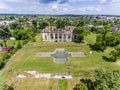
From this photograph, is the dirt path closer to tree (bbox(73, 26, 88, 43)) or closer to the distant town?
the distant town

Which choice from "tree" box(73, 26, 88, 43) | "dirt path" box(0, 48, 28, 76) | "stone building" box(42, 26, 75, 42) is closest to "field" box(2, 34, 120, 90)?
"dirt path" box(0, 48, 28, 76)

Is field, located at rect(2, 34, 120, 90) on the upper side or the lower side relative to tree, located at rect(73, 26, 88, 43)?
lower

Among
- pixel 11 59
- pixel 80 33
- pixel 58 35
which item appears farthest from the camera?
pixel 58 35

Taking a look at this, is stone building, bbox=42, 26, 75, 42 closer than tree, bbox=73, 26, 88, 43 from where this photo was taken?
No

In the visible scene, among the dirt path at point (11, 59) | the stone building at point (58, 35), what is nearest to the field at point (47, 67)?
the dirt path at point (11, 59)

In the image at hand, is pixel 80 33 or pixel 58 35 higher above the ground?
pixel 80 33

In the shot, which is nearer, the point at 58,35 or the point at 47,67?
the point at 47,67

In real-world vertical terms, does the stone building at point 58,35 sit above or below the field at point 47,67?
above

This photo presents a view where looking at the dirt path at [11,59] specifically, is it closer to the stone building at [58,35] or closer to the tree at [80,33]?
the stone building at [58,35]

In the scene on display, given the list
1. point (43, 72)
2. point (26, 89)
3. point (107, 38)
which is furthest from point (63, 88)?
point (107, 38)

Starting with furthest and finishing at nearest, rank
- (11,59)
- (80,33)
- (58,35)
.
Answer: (58,35)
(80,33)
(11,59)

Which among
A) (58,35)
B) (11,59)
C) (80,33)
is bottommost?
(11,59)

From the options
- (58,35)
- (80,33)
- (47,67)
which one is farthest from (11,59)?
(80,33)

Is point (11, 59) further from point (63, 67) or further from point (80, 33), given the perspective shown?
point (80, 33)
